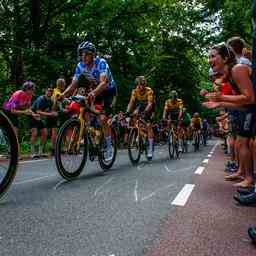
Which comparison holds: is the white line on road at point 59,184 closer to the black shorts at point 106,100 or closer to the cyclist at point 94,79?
the cyclist at point 94,79

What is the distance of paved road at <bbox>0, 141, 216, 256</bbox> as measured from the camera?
2.52 m

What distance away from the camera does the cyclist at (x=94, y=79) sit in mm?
5867

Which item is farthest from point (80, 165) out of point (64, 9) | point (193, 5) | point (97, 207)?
point (193, 5)

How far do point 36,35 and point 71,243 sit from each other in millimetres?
17171

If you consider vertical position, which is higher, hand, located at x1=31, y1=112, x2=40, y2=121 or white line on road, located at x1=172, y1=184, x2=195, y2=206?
hand, located at x1=31, y1=112, x2=40, y2=121

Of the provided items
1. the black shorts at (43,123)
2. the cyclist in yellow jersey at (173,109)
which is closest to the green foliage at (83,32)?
the cyclist in yellow jersey at (173,109)

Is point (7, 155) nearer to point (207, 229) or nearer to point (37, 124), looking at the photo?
point (207, 229)

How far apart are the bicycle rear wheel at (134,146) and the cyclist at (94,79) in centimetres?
186

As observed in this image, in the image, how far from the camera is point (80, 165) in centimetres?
575

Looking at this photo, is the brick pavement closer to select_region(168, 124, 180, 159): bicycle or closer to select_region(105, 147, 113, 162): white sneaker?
select_region(105, 147, 113, 162): white sneaker

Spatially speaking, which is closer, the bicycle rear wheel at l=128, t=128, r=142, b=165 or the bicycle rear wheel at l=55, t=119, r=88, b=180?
the bicycle rear wheel at l=55, t=119, r=88, b=180

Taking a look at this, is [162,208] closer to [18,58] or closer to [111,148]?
[111,148]

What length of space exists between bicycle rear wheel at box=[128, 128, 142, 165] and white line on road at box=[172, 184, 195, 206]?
124 inches

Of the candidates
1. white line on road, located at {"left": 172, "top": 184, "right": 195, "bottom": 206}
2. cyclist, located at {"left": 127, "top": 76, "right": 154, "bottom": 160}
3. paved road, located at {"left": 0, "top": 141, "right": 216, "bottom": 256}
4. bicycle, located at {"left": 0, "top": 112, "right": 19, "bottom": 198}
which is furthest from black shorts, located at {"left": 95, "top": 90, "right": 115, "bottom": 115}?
bicycle, located at {"left": 0, "top": 112, "right": 19, "bottom": 198}
